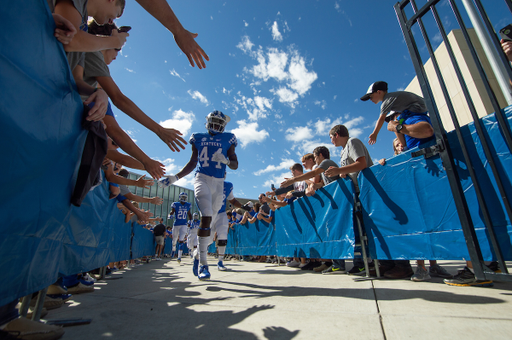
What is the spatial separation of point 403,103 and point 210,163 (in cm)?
312

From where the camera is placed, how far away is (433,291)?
6.95ft

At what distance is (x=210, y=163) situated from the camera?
4504 millimetres

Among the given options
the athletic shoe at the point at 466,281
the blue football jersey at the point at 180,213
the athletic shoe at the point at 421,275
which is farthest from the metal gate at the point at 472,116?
the blue football jersey at the point at 180,213

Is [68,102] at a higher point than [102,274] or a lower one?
higher

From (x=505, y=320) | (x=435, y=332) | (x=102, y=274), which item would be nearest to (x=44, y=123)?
(x=435, y=332)

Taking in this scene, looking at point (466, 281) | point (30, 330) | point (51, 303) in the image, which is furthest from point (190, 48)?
point (466, 281)

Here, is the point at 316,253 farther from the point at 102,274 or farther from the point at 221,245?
the point at 102,274

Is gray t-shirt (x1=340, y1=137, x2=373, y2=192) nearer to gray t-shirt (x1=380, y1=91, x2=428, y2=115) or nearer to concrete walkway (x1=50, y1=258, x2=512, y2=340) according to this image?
gray t-shirt (x1=380, y1=91, x2=428, y2=115)

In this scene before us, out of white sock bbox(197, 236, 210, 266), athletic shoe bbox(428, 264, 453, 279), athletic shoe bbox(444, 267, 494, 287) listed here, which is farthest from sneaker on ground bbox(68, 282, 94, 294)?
athletic shoe bbox(428, 264, 453, 279)

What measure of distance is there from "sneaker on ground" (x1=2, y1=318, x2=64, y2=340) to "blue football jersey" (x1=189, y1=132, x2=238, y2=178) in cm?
331

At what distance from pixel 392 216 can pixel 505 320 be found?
1.81m

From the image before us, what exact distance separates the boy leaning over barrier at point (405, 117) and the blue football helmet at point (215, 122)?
103 inches

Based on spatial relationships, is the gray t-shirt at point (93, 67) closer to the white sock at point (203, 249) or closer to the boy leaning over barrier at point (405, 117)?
the white sock at point (203, 249)

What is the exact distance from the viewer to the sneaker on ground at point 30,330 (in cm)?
115
